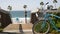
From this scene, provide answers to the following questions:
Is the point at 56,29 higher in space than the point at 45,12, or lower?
lower

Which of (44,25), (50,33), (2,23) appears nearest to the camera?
(44,25)

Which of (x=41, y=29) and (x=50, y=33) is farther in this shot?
(x=50, y=33)

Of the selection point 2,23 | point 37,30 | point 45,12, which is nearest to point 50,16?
point 45,12

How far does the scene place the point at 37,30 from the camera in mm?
8664

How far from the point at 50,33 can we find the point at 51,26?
0.51 meters

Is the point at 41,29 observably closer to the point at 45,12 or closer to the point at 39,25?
the point at 39,25

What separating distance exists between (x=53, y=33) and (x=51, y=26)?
1.84 feet

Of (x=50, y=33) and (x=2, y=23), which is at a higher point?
(x=50, y=33)

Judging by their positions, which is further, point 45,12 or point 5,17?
point 5,17

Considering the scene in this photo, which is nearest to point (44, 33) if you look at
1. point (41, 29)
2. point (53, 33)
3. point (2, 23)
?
point (41, 29)

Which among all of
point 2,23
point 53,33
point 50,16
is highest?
point 50,16

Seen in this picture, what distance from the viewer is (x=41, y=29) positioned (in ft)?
28.0

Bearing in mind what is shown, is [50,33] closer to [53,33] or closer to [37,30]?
[53,33]

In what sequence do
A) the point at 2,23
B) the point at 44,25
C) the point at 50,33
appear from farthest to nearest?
the point at 2,23 → the point at 50,33 → the point at 44,25
